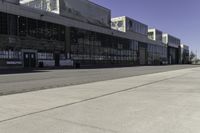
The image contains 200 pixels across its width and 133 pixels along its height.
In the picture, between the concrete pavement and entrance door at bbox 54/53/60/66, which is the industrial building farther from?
the concrete pavement

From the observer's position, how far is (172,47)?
142 m

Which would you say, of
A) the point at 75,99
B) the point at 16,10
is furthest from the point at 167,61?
the point at 75,99

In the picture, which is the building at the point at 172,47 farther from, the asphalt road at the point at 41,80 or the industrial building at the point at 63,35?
the asphalt road at the point at 41,80

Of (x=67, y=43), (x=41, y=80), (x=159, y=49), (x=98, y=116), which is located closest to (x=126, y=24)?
(x=159, y=49)

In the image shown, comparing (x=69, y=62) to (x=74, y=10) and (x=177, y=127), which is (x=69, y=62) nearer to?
(x=74, y=10)

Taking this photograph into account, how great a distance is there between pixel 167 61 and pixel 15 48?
3814 inches

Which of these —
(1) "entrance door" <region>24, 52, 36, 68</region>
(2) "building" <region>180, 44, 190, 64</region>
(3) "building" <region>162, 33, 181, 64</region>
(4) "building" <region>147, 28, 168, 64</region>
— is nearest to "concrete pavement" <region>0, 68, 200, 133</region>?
(1) "entrance door" <region>24, 52, 36, 68</region>

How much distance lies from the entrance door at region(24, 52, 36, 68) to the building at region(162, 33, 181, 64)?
9196cm

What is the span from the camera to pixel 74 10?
64250mm

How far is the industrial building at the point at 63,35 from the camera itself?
1823 inches

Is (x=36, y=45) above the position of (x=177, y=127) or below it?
above

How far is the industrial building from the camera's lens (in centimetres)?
4631

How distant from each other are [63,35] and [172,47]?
309 feet

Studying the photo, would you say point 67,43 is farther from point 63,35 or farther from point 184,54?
point 184,54
